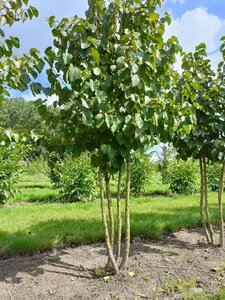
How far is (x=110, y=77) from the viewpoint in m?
2.87

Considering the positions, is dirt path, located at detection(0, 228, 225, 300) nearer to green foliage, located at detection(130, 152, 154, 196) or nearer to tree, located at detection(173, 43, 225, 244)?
tree, located at detection(173, 43, 225, 244)

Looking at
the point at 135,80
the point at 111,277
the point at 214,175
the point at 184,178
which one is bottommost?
the point at 111,277

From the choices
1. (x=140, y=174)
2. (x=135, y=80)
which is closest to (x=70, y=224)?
(x=135, y=80)

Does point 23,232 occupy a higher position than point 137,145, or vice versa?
point 137,145

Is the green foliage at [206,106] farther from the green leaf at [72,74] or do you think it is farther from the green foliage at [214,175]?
the green foliage at [214,175]

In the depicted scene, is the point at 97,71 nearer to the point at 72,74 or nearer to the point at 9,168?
the point at 72,74

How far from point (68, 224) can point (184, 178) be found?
24.5 ft

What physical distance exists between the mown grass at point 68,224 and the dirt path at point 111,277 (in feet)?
0.72

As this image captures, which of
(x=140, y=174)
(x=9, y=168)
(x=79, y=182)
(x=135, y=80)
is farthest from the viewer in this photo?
(x=140, y=174)

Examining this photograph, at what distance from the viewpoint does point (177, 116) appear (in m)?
3.26

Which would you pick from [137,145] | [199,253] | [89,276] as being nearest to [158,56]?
[137,145]

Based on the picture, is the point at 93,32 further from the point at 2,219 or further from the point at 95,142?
the point at 2,219

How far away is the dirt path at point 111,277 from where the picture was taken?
2.99 m

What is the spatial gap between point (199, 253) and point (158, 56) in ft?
8.29
